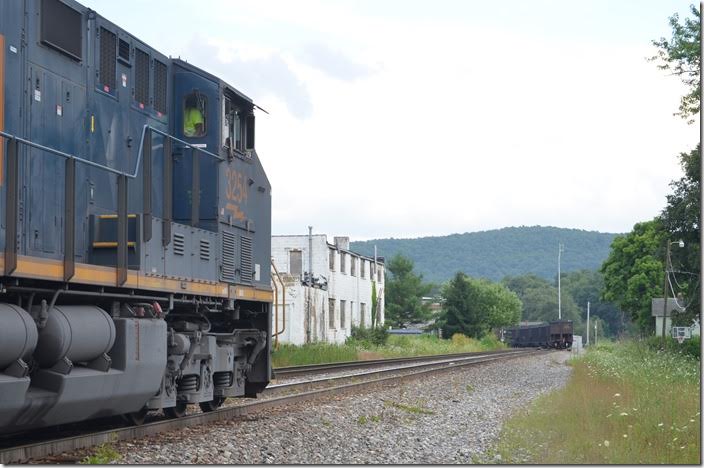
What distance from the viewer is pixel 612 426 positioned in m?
12.7

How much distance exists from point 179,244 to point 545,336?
6734 centimetres

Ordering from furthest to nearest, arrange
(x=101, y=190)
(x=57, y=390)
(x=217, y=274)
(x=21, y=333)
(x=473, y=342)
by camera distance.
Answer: (x=473, y=342), (x=217, y=274), (x=101, y=190), (x=57, y=390), (x=21, y=333)

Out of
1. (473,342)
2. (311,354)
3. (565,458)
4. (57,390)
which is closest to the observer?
(57,390)

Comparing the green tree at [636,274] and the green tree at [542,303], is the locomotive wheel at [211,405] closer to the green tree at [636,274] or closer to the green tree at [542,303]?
the green tree at [636,274]

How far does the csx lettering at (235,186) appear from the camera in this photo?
538 inches

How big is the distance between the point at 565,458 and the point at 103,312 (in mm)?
5025

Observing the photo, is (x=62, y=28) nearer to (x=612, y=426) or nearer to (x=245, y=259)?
(x=245, y=259)

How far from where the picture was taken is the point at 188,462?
30.3 feet

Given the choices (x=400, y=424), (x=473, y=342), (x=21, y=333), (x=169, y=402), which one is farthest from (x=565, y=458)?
(x=473, y=342)

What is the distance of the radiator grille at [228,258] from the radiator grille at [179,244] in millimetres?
1234

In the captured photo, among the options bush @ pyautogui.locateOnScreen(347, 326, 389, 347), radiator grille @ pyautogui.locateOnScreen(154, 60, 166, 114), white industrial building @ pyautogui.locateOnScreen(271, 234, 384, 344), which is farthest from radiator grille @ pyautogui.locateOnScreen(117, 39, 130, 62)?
bush @ pyautogui.locateOnScreen(347, 326, 389, 347)

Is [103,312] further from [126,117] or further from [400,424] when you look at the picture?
[400,424]

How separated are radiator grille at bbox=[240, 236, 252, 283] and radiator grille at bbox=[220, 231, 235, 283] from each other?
360mm

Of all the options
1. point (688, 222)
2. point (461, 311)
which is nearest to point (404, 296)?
point (461, 311)
